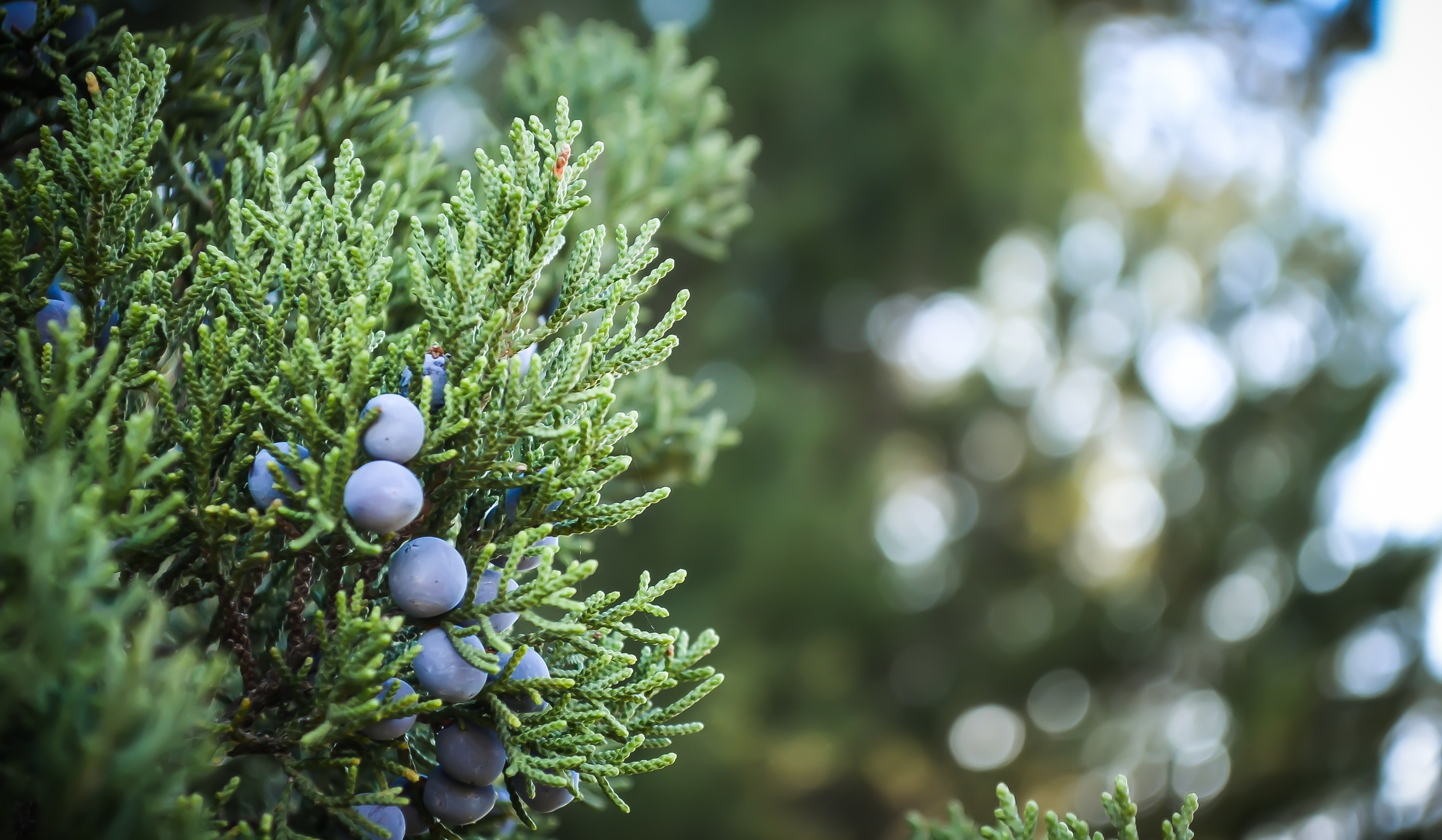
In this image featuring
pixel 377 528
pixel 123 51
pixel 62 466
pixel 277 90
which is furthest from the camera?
pixel 277 90

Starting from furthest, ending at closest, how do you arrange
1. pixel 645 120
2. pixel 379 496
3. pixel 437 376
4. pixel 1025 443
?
pixel 1025 443, pixel 645 120, pixel 437 376, pixel 379 496

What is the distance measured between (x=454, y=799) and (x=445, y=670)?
17 centimetres

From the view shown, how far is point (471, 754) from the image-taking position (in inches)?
30.1

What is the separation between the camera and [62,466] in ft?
1.84

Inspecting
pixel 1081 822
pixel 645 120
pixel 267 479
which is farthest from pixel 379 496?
pixel 645 120

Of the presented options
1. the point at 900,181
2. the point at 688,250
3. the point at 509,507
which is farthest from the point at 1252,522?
the point at 509,507

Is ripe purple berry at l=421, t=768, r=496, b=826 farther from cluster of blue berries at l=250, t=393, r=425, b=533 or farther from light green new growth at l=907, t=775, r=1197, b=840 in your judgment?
light green new growth at l=907, t=775, r=1197, b=840

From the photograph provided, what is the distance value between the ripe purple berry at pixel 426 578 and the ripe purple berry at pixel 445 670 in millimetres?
27

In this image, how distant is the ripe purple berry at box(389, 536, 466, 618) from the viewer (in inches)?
28.0

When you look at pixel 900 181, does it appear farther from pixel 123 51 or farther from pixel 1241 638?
pixel 123 51

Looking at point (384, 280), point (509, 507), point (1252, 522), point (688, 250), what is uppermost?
point (688, 250)

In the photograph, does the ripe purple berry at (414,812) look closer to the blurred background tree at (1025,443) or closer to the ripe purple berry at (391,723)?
the ripe purple berry at (391,723)

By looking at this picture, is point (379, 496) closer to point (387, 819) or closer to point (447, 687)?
point (447, 687)

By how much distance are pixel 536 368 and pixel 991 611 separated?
527cm
